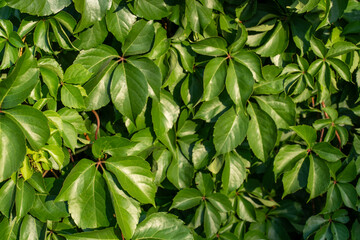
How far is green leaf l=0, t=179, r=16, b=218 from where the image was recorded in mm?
1406

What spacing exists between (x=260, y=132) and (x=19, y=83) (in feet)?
3.36

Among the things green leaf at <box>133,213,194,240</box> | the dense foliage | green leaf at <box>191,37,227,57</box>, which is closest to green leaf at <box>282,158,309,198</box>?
the dense foliage

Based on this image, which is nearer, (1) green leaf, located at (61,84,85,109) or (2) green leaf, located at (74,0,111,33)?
(2) green leaf, located at (74,0,111,33)

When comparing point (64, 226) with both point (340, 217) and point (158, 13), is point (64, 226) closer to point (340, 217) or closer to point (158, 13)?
point (158, 13)

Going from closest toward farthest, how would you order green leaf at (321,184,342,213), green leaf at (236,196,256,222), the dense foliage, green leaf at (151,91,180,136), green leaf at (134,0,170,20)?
the dense foliage → green leaf at (134,0,170,20) → green leaf at (151,91,180,136) → green leaf at (321,184,342,213) → green leaf at (236,196,256,222)

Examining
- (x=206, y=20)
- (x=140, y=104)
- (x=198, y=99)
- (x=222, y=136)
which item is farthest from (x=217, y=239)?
(x=206, y=20)

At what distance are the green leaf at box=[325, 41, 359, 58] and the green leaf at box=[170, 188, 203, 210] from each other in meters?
0.92

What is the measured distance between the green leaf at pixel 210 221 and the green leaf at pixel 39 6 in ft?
3.76

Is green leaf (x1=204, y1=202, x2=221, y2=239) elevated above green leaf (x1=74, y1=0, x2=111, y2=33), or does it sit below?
below

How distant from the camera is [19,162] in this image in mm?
1174

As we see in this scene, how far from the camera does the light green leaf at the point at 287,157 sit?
1.79 meters

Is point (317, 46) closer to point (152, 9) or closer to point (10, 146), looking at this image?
point (152, 9)

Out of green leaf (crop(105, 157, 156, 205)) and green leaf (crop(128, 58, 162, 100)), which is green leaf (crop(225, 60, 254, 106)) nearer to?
green leaf (crop(128, 58, 162, 100))

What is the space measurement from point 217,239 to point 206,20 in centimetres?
115
